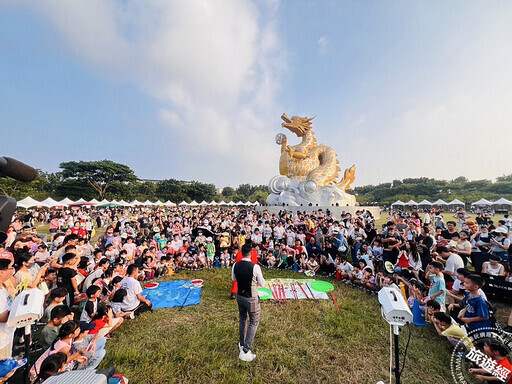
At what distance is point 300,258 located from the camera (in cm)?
732

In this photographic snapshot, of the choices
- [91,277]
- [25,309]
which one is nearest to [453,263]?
[25,309]

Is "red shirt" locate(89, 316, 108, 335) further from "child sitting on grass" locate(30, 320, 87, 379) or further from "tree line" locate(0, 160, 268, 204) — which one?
"tree line" locate(0, 160, 268, 204)

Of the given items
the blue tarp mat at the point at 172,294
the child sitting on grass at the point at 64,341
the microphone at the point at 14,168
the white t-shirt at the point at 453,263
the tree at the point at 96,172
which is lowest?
the blue tarp mat at the point at 172,294

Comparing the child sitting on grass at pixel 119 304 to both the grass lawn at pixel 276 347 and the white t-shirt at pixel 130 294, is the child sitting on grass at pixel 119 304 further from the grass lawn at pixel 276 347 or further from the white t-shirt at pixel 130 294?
the grass lawn at pixel 276 347

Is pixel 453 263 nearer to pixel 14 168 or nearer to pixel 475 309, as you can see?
pixel 475 309

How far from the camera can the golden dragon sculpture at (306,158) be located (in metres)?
19.3

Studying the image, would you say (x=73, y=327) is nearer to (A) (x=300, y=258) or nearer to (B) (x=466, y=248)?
(A) (x=300, y=258)

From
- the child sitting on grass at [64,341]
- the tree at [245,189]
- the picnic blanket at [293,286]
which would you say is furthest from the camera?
the tree at [245,189]

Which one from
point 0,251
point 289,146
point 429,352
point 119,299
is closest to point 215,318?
point 119,299

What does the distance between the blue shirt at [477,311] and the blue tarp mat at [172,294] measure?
5014 mm

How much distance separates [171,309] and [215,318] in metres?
1.13

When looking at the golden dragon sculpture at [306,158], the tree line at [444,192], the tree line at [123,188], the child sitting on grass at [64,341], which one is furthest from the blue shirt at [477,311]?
the tree line at [444,192]

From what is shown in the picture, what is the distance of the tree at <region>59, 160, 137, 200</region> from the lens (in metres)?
33.9

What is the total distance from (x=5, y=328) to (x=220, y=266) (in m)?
5.44
